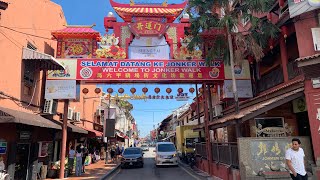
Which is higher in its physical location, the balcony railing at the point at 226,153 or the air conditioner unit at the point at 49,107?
the air conditioner unit at the point at 49,107

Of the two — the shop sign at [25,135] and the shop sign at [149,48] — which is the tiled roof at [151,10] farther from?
the shop sign at [25,135]

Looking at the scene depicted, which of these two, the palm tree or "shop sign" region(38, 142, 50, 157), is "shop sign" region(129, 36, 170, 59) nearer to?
the palm tree

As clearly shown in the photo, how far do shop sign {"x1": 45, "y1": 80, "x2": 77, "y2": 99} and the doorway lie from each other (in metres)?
3.23

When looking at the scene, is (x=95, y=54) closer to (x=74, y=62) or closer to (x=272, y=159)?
(x=74, y=62)

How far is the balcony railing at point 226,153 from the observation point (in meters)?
11.7

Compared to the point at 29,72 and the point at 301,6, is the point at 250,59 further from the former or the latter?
the point at 29,72

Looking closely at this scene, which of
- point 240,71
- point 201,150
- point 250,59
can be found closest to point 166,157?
point 201,150

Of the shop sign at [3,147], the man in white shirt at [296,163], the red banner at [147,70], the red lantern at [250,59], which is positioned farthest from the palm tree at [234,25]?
the shop sign at [3,147]

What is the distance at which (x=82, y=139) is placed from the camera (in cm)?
2541

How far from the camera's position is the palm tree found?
13.1 metres

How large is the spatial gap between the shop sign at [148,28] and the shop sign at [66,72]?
13.8ft

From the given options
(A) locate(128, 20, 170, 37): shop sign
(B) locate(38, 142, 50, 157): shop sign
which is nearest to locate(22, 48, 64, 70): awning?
(B) locate(38, 142, 50, 157): shop sign

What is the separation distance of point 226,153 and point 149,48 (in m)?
7.93

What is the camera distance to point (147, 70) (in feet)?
54.0
